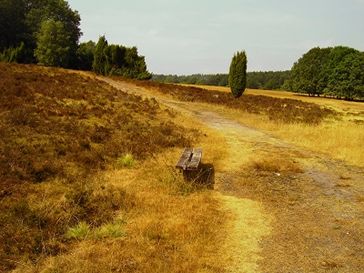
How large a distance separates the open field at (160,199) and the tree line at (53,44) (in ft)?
119

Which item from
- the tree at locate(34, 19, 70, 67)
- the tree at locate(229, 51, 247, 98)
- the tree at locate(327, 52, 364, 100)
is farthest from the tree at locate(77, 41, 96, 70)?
the tree at locate(327, 52, 364, 100)

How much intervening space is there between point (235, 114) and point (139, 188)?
1924cm

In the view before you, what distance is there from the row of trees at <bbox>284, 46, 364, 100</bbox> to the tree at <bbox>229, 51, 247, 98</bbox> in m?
40.9

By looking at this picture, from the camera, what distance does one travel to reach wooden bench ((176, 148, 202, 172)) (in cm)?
1030

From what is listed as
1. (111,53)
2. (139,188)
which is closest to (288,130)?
(139,188)

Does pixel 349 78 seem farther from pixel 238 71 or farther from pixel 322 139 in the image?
pixel 322 139

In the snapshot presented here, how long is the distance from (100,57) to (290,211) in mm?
48167

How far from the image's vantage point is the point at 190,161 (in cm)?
1107

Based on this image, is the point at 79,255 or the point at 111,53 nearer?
the point at 79,255

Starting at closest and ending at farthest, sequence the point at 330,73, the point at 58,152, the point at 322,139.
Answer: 1. the point at 58,152
2. the point at 322,139
3. the point at 330,73

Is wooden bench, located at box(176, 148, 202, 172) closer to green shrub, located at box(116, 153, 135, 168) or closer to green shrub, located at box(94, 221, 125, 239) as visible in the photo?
green shrub, located at box(116, 153, 135, 168)

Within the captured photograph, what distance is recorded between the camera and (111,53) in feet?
176

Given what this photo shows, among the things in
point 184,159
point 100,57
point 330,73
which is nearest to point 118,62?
point 100,57

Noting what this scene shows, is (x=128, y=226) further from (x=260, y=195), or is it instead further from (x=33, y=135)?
(x=33, y=135)
